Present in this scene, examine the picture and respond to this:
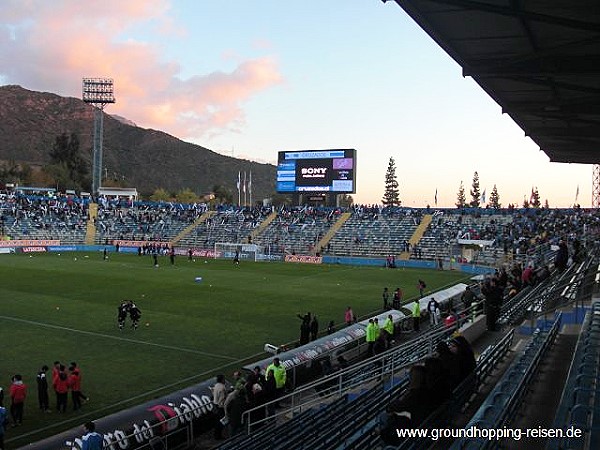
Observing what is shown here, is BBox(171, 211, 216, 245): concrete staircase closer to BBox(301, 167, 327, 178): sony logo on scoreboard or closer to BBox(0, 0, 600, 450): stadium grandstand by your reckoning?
BBox(301, 167, 327, 178): sony logo on scoreboard

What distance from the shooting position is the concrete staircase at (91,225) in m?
68.1

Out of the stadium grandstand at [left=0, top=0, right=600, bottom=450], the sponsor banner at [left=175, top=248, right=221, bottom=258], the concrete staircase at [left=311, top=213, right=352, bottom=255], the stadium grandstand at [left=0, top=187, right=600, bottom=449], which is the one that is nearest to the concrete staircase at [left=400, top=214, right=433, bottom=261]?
the stadium grandstand at [left=0, top=187, right=600, bottom=449]

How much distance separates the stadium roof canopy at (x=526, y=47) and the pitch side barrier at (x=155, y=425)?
29.0 ft

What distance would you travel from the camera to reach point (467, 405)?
8602 mm

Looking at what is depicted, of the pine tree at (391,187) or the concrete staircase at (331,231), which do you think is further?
the pine tree at (391,187)

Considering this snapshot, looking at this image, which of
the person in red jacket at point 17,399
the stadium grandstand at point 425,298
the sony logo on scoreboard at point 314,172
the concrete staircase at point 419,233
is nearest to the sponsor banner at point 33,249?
the stadium grandstand at point 425,298

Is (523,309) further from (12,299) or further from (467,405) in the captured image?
(12,299)

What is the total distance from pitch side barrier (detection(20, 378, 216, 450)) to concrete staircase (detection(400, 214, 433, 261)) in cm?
4392

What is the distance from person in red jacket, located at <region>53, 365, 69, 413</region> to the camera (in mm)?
13359

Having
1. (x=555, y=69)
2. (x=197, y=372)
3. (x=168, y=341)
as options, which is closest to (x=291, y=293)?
(x=168, y=341)

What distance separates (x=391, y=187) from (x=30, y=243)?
8943cm

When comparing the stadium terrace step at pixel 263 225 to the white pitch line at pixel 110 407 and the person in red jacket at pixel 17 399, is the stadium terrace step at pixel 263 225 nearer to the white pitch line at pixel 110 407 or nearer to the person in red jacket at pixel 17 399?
the white pitch line at pixel 110 407

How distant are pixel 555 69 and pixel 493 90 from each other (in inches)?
108

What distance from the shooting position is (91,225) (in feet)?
230
